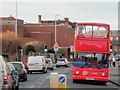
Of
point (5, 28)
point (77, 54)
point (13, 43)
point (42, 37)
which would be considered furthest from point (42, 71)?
point (42, 37)

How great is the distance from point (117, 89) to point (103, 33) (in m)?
4.69

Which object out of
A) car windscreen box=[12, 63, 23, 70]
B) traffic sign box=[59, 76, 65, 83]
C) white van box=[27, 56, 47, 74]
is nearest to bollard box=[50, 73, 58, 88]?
traffic sign box=[59, 76, 65, 83]

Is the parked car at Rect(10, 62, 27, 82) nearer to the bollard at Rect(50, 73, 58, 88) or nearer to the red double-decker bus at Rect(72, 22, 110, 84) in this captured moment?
the red double-decker bus at Rect(72, 22, 110, 84)

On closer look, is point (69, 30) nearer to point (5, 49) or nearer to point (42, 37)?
point (42, 37)

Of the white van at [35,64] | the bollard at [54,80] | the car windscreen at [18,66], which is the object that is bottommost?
the white van at [35,64]

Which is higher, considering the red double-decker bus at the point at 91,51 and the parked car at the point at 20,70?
the red double-decker bus at the point at 91,51

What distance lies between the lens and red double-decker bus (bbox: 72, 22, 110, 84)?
3162 centimetres

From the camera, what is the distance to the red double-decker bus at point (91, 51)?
31.6m

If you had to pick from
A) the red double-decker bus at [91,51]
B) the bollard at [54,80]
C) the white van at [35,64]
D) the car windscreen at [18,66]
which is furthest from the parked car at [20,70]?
the bollard at [54,80]

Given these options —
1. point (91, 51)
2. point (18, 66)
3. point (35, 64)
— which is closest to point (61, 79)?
point (91, 51)

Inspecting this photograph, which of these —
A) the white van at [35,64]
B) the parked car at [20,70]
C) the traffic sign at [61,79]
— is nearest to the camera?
the traffic sign at [61,79]

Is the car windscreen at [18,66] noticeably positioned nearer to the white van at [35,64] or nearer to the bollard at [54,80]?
the white van at [35,64]

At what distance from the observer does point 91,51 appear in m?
31.9

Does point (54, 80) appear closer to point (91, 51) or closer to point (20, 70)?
point (91, 51)
